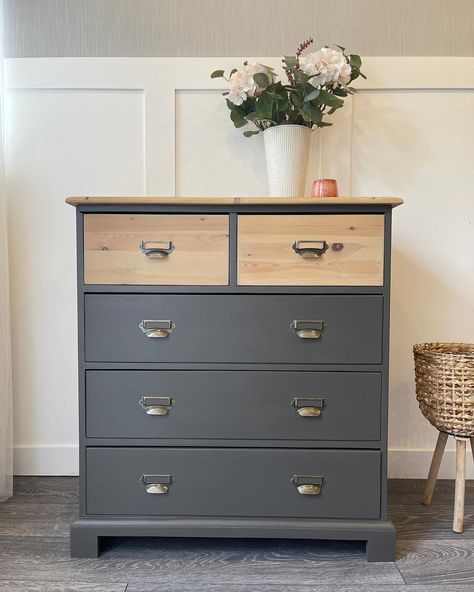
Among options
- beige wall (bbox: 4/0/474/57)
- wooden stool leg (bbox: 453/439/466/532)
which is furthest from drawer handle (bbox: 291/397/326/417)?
beige wall (bbox: 4/0/474/57)

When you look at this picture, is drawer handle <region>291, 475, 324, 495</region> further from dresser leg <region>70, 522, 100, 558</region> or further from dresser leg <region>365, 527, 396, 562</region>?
dresser leg <region>70, 522, 100, 558</region>

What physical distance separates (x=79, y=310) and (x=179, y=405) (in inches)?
15.6

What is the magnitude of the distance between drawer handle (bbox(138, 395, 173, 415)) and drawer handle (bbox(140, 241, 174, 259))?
41 centimetres

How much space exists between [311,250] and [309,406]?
446 millimetres

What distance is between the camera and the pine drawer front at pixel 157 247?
133 centimetres

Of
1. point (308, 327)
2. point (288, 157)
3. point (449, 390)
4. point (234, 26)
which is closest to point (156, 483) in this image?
point (308, 327)

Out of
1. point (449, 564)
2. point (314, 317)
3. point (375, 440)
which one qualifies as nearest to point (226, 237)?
point (314, 317)

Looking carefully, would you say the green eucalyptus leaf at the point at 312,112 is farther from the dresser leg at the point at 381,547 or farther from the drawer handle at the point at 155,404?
the dresser leg at the point at 381,547

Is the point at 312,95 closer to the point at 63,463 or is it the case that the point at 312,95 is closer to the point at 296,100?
the point at 296,100

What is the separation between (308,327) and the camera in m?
1.32

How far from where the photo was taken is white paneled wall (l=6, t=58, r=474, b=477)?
1807 millimetres

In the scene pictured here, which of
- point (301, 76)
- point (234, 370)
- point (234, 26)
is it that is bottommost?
point (234, 370)

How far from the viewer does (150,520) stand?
1.36 meters

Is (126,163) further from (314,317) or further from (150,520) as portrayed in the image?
(150,520)
